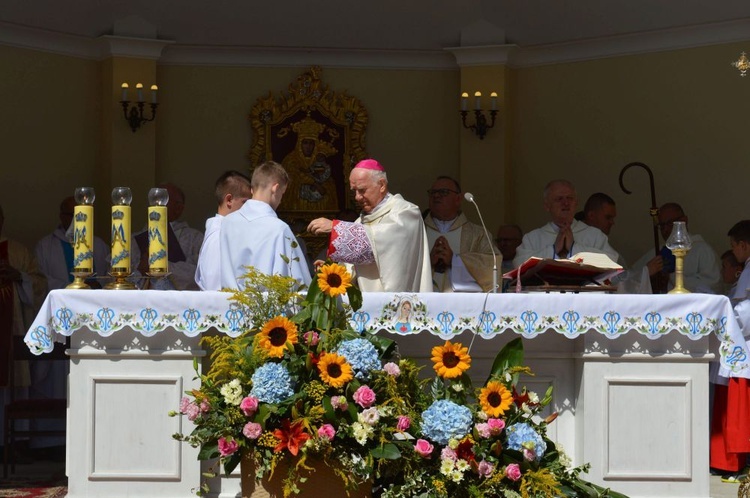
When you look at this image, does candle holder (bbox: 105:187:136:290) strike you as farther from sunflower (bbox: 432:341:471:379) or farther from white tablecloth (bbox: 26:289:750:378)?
sunflower (bbox: 432:341:471:379)

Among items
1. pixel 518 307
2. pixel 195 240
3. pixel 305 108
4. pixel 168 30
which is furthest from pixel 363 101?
pixel 518 307

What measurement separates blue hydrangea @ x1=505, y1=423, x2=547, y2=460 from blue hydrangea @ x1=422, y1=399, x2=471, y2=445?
18 cm

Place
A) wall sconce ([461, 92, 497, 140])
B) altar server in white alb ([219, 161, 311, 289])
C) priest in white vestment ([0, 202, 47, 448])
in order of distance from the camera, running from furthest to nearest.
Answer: wall sconce ([461, 92, 497, 140]) < priest in white vestment ([0, 202, 47, 448]) < altar server in white alb ([219, 161, 311, 289])

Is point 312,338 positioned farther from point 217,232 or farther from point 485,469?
point 217,232

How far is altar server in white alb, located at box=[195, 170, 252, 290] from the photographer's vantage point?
732 centimetres

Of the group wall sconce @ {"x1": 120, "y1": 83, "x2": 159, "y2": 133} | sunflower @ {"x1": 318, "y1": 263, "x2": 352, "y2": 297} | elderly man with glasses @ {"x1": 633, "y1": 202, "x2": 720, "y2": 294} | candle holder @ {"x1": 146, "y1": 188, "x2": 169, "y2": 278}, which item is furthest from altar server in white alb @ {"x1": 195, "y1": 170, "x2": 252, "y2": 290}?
elderly man with glasses @ {"x1": 633, "y1": 202, "x2": 720, "y2": 294}

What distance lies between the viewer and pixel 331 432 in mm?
5594

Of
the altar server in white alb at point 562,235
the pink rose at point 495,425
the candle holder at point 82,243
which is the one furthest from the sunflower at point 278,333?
the altar server in white alb at point 562,235

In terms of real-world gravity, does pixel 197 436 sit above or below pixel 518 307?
below

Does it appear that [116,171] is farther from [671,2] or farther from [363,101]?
[671,2]

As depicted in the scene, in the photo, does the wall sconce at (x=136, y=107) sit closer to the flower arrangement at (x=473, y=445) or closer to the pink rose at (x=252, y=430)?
the flower arrangement at (x=473, y=445)

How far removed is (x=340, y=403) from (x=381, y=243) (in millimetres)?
1577

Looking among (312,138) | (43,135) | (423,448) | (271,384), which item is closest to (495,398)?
(423,448)

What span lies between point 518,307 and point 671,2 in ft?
17.8
